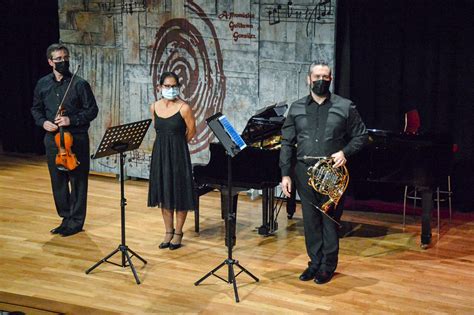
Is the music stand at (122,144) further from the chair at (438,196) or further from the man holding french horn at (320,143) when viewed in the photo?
the chair at (438,196)

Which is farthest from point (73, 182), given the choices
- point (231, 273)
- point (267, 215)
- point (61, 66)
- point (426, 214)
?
point (426, 214)

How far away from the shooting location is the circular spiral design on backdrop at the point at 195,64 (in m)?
9.33

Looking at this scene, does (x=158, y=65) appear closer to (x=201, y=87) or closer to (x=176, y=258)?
(x=201, y=87)

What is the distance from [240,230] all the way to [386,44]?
2587mm

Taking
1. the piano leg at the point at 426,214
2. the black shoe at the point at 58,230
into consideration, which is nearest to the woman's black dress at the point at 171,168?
the black shoe at the point at 58,230

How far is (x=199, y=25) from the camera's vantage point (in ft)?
30.6

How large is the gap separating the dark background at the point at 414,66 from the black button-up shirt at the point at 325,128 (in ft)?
8.17

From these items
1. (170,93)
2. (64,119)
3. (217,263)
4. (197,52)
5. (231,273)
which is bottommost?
(217,263)

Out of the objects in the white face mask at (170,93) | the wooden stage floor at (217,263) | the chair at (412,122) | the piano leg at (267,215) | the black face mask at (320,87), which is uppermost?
the black face mask at (320,87)

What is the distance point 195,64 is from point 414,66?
255 cm

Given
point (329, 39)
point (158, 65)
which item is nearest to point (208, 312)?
point (329, 39)

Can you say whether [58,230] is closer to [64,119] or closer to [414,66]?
[64,119]

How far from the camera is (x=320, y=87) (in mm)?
6184

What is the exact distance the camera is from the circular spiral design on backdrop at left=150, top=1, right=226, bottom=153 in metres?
9.33
